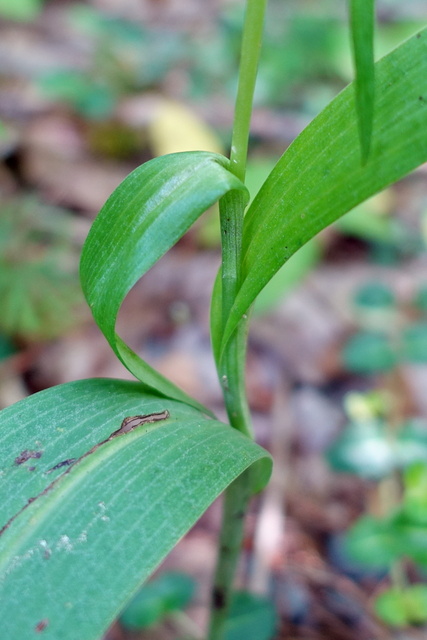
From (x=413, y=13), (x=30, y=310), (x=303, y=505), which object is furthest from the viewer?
(x=413, y=13)

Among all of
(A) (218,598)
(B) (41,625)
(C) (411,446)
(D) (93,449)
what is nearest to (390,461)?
(C) (411,446)

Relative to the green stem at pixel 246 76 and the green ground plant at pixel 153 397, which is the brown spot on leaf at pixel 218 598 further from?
the green stem at pixel 246 76

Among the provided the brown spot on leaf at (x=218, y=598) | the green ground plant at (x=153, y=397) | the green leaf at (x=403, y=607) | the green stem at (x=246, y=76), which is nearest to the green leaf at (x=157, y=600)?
the brown spot on leaf at (x=218, y=598)

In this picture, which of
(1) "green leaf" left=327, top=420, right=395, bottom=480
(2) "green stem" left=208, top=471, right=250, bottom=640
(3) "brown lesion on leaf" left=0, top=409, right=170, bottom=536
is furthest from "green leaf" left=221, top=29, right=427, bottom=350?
(1) "green leaf" left=327, top=420, right=395, bottom=480

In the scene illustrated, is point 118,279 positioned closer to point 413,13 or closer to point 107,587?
point 107,587

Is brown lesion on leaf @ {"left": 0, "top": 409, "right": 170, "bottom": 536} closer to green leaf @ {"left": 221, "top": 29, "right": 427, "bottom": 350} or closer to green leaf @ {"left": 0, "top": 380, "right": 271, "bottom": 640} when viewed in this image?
green leaf @ {"left": 0, "top": 380, "right": 271, "bottom": 640}

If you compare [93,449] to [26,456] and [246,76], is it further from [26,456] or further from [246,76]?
[246,76]

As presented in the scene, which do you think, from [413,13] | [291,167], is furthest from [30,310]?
[413,13]
